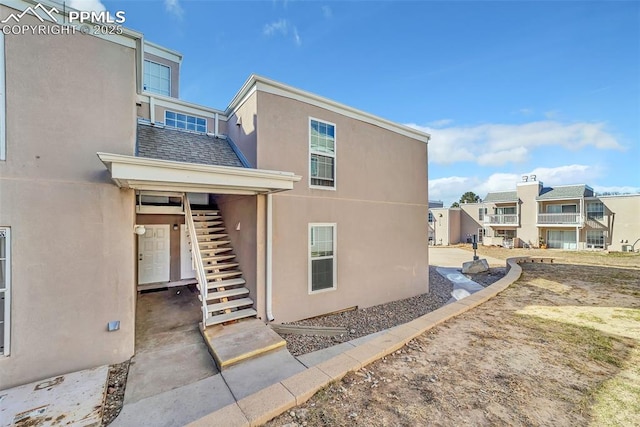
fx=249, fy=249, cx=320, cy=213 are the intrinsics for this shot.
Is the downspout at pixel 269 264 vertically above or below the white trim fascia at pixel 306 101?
below

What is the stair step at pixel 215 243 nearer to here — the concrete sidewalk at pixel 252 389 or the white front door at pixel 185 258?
the white front door at pixel 185 258

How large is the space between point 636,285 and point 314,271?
9.84 m

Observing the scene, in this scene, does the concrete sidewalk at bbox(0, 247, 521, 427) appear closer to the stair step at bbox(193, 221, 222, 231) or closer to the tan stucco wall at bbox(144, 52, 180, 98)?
the stair step at bbox(193, 221, 222, 231)

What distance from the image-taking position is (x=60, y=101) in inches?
162

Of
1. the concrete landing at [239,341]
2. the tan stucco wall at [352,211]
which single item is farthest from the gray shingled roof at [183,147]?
the concrete landing at [239,341]

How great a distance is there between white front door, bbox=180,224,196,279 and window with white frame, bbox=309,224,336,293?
471 cm

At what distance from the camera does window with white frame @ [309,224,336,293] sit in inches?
273

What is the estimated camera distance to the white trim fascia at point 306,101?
6141 millimetres

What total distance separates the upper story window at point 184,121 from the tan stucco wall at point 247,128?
1842 mm

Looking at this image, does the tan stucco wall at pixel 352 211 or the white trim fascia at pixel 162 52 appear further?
the white trim fascia at pixel 162 52

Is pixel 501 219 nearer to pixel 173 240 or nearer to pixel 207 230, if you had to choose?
pixel 207 230

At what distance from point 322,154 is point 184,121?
5231mm

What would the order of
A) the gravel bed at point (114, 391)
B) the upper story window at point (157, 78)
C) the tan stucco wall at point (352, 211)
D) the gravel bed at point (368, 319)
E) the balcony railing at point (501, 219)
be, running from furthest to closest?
1. the balcony railing at point (501, 219)
2. the upper story window at point (157, 78)
3. the tan stucco wall at point (352, 211)
4. the gravel bed at point (368, 319)
5. the gravel bed at point (114, 391)

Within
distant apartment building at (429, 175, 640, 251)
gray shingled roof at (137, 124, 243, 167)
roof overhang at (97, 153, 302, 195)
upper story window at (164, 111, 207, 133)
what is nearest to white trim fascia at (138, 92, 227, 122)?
upper story window at (164, 111, 207, 133)
